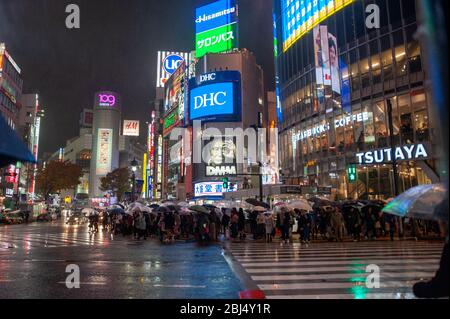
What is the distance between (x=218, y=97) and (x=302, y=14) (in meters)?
25.2

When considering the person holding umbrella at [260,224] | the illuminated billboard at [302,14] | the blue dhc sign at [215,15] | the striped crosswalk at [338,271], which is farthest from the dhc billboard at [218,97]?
the striped crosswalk at [338,271]

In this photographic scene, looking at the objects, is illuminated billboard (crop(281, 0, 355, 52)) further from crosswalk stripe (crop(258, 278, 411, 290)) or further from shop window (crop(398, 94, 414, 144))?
crosswalk stripe (crop(258, 278, 411, 290))

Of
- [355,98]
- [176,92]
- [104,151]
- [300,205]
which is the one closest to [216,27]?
[176,92]

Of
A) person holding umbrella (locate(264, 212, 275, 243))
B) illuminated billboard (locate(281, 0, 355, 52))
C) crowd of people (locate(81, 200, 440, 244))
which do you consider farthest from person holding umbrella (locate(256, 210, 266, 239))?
illuminated billboard (locate(281, 0, 355, 52))

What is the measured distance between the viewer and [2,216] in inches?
1863

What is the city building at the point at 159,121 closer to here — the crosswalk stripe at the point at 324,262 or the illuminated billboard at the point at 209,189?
the illuminated billboard at the point at 209,189

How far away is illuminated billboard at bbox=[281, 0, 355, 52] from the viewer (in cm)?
3795

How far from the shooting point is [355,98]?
34.5 metres

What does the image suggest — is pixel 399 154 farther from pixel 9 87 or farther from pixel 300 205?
pixel 9 87

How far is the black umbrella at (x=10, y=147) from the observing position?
5457 millimetres

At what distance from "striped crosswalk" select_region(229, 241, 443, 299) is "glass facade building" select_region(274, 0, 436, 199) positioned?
16.7m

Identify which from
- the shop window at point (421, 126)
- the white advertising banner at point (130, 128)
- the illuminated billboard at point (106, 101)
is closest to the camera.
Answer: the shop window at point (421, 126)

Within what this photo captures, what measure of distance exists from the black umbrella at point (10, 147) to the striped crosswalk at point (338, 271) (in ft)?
16.5
